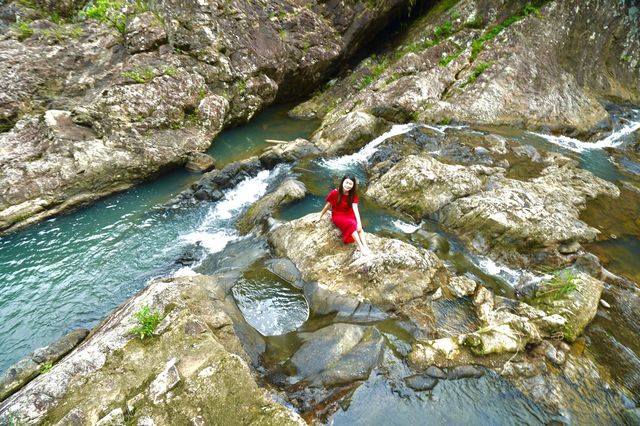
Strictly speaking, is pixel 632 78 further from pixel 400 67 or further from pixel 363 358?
pixel 363 358

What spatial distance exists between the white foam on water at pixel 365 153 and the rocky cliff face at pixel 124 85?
5.74 m

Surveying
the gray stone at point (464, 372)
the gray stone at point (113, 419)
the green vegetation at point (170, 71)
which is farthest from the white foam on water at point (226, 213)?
the gray stone at point (464, 372)

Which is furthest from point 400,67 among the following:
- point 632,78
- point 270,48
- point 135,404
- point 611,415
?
point 135,404

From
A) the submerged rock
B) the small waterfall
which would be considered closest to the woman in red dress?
the submerged rock

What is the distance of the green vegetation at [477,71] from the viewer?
56.3 ft

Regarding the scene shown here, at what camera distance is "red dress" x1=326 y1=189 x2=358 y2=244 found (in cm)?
757

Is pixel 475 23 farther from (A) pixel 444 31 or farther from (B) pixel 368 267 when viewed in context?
(B) pixel 368 267

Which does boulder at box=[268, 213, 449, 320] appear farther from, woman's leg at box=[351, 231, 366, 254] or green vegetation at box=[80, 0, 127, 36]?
green vegetation at box=[80, 0, 127, 36]

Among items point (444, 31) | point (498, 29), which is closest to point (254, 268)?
point (444, 31)

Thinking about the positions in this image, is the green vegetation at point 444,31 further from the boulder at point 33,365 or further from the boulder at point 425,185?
the boulder at point 33,365

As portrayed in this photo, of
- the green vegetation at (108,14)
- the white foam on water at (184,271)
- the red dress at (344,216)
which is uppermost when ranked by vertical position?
the green vegetation at (108,14)

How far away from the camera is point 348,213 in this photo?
7.70 m

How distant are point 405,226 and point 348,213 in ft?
10.4

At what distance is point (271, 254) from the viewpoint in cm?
871
